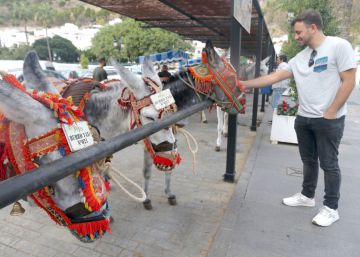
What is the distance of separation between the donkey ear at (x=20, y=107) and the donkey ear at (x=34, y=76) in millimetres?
448

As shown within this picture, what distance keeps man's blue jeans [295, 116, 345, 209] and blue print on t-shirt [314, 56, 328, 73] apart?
1.78 ft

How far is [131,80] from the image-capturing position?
114 inches

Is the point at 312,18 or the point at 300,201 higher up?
the point at 312,18

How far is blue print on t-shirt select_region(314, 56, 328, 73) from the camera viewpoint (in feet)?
9.86

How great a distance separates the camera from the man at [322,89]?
9.60ft

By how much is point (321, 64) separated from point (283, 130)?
3755 millimetres

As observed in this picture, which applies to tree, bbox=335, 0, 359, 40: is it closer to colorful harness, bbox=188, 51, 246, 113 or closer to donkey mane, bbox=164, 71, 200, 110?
colorful harness, bbox=188, 51, 246, 113

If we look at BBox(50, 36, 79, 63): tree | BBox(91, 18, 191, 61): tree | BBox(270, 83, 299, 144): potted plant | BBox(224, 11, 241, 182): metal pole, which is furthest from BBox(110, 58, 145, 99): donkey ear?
BBox(50, 36, 79, 63): tree

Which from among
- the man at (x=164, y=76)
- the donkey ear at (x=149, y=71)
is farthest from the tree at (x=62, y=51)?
the donkey ear at (x=149, y=71)

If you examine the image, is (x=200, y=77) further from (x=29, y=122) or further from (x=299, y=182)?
(x=299, y=182)

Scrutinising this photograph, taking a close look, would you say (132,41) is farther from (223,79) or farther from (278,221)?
(278,221)

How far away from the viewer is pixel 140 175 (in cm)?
489

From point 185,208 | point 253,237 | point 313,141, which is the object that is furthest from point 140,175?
point 313,141

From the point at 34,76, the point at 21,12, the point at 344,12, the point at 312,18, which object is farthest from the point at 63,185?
the point at 21,12
